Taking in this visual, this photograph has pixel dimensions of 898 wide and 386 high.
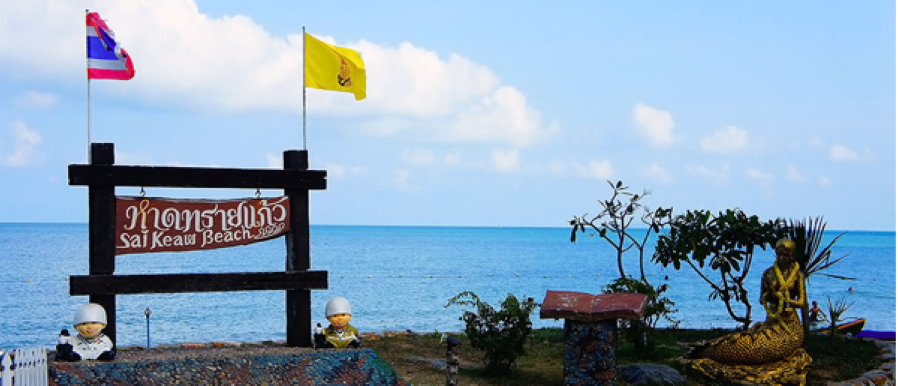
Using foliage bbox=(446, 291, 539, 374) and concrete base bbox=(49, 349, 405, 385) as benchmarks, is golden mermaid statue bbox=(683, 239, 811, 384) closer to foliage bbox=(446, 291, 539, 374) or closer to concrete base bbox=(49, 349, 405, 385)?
foliage bbox=(446, 291, 539, 374)

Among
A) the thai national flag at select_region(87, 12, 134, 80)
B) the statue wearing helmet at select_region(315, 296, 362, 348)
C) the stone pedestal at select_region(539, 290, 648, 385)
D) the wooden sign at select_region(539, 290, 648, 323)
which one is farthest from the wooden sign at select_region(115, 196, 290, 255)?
the stone pedestal at select_region(539, 290, 648, 385)

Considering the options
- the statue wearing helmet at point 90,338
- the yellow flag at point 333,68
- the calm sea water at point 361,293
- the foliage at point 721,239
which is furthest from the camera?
the calm sea water at point 361,293

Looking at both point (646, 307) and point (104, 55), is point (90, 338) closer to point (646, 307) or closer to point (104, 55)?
point (104, 55)

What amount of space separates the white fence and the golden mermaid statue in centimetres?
875

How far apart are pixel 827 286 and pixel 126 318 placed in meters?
40.5

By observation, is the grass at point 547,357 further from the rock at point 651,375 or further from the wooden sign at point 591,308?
the wooden sign at point 591,308

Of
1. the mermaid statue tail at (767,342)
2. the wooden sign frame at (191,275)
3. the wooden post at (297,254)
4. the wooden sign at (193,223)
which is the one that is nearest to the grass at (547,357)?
the mermaid statue tail at (767,342)

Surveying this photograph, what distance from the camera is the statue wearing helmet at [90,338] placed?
11578 mm

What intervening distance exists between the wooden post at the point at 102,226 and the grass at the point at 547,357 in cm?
424

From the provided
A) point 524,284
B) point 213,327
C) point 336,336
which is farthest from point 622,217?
point 524,284

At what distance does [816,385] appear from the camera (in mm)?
12711

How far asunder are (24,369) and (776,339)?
974 centimetres

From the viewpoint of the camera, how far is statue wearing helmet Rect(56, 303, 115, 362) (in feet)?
38.0

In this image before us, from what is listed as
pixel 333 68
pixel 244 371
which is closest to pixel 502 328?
pixel 244 371
